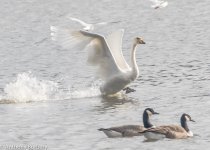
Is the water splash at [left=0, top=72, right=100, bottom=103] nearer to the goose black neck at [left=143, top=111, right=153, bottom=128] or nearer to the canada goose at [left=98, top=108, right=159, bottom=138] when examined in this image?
the goose black neck at [left=143, top=111, right=153, bottom=128]

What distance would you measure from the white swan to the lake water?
1.39 feet

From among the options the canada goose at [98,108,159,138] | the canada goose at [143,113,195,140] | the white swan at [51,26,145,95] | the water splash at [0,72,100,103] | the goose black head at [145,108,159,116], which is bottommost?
the canada goose at [143,113,195,140]

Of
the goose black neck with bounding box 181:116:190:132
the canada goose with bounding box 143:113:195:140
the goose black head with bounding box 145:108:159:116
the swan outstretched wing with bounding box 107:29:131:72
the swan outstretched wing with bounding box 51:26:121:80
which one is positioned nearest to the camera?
the canada goose with bounding box 143:113:195:140

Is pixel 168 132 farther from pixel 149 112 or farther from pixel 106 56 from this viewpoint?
pixel 106 56

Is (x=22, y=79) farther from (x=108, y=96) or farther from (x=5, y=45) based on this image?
(x=5, y=45)

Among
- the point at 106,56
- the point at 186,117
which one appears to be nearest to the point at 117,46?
the point at 106,56

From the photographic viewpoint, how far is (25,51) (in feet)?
93.1

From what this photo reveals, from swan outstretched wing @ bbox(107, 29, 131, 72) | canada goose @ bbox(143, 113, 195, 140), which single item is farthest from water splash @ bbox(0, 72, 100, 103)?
canada goose @ bbox(143, 113, 195, 140)

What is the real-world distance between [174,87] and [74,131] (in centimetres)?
543

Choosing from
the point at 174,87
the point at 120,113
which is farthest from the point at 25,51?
the point at 120,113

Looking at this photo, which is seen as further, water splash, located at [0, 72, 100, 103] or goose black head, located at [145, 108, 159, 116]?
water splash, located at [0, 72, 100, 103]

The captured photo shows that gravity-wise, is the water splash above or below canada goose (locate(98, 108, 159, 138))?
above

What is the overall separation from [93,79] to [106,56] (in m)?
1.73

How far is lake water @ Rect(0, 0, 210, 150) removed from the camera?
1727 cm
